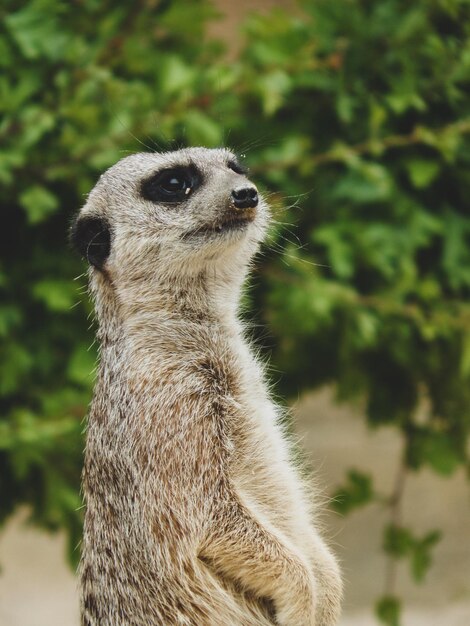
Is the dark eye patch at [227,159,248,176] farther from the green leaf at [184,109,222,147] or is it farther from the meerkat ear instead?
the green leaf at [184,109,222,147]

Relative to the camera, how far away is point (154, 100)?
11.7ft

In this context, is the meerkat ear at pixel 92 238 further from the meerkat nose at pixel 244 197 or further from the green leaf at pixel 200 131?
the green leaf at pixel 200 131

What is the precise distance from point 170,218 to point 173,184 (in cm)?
9

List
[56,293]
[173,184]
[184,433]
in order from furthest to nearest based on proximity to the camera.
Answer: [56,293] < [173,184] < [184,433]

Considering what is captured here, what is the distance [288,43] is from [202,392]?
192 cm

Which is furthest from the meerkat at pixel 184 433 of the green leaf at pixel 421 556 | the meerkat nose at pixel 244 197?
→ the green leaf at pixel 421 556

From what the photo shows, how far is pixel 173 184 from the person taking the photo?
2430 millimetres

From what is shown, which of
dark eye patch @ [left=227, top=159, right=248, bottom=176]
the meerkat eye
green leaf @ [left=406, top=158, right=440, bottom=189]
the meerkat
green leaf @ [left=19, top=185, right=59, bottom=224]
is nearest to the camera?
the meerkat

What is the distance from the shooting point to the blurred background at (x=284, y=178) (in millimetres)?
3418

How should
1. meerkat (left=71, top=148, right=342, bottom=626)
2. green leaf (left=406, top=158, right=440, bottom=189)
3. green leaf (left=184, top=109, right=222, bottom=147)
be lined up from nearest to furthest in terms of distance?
meerkat (left=71, top=148, right=342, bottom=626), green leaf (left=184, top=109, right=222, bottom=147), green leaf (left=406, top=158, right=440, bottom=189)

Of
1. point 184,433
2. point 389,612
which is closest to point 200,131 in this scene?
point 184,433

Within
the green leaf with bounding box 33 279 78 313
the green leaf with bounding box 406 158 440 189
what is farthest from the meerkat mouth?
the green leaf with bounding box 406 158 440 189

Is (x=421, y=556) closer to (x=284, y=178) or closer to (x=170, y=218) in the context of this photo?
(x=284, y=178)

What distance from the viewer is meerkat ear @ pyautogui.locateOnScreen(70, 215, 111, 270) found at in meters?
2.44
